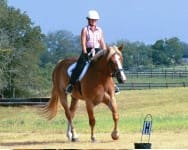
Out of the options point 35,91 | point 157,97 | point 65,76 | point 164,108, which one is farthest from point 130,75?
point 65,76

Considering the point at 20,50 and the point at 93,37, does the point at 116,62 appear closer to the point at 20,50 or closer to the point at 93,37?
the point at 93,37

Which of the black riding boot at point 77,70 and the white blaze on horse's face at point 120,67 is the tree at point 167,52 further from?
the white blaze on horse's face at point 120,67

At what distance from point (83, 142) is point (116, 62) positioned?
6.45 ft

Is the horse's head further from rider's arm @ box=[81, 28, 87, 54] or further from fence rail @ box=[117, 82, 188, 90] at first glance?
fence rail @ box=[117, 82, 188, 90]

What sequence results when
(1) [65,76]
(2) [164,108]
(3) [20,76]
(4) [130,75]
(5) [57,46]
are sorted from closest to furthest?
(1) [65,76] < (2) [164,108] < (3) [20,76] < (4) [130,75] < (5) [57,46]

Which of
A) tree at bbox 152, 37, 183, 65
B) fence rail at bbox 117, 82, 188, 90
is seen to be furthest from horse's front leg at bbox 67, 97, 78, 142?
tree at bbox 152, 37, 183, 65

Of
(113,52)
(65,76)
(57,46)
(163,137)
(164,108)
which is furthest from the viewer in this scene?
(57,46)

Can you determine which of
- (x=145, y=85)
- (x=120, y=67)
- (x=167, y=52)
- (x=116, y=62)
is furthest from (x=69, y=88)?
(x=167, y=52)

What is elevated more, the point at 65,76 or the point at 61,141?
the point at 65,76

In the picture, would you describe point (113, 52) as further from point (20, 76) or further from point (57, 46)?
point (57, 46)

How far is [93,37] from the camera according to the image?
544 inches

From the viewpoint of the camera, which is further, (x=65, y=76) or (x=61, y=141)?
(x=65, y=76)

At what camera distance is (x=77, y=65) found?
1402cm

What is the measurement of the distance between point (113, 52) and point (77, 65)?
1.23m
